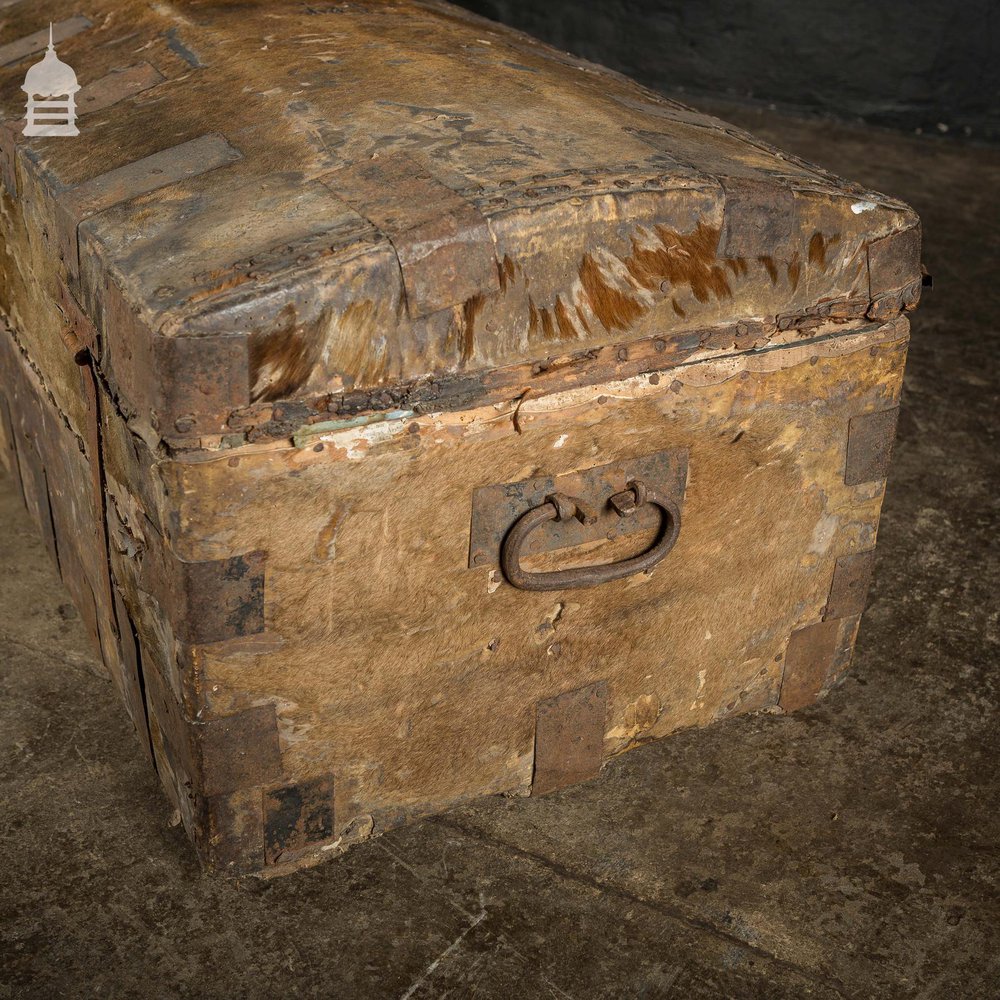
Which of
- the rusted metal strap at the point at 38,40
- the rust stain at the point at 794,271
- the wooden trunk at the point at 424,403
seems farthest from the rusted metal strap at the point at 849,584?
the rusted metal strap at the point at 38,40

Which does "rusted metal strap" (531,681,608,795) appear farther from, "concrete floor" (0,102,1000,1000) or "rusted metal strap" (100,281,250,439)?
"rusted metal strap" (100,281,250,439)

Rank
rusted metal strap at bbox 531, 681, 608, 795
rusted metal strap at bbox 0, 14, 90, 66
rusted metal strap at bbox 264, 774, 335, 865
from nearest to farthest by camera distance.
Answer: rusted metal strap at bbox 264, 774, 335, 865
rusted metal strap at bbox 531, 681, 608, 795
rusted metal strap at bbox 0, 14, 90, 66

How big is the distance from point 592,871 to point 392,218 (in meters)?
1.05

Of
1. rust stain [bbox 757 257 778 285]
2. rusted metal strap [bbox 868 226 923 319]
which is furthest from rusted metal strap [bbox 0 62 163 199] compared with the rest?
rusted metal strap [bbox 868 226 923 319]

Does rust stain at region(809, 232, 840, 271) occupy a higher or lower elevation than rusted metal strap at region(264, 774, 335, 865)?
higher

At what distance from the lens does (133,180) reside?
6.47ft

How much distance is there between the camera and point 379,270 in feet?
5.59

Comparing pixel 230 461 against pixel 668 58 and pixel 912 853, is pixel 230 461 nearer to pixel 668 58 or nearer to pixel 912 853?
pixel 912 853

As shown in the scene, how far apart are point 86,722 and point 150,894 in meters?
0.43

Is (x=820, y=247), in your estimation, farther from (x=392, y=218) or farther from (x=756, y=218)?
(x=392, y=218)

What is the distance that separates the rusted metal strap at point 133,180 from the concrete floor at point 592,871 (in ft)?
2.84

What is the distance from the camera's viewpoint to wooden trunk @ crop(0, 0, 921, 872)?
5.73 feet

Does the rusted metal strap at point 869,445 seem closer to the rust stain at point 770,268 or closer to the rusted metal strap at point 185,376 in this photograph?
the rust stain at point 770,268

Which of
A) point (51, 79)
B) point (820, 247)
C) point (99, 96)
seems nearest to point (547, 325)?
point (820, 247)
